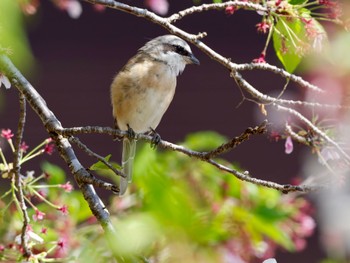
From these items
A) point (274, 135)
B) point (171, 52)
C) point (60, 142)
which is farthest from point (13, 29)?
point (171, 52)

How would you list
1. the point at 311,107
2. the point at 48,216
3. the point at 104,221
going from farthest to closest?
the point at 48,216 < the point at 311,107 < the point at 104,221

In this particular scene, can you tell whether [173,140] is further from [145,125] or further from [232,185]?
[232,185]

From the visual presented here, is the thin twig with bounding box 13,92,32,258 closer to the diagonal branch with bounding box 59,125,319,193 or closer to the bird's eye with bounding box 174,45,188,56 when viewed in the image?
the diagonal branch with bounding box 59,125,319,193

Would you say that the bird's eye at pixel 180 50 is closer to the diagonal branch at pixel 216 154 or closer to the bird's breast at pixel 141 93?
the bird's breast at pixel 141 93

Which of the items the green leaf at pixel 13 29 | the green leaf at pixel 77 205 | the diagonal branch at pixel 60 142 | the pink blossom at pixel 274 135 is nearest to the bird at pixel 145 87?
the green leaf at pixel 77 205

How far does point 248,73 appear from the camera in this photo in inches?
167

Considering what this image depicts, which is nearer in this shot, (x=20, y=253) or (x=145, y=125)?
(x=20, y=253)

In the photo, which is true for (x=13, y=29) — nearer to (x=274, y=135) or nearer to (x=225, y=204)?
(x=274, y=135)

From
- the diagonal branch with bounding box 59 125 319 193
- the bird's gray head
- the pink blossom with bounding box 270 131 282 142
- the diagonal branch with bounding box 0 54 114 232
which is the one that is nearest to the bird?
the bird's gray head

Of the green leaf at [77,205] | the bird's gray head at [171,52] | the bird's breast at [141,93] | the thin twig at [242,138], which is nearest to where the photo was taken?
the thin twig at [242,138]

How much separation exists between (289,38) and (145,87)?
3.67 feet

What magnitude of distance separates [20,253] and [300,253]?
2822 millimetres

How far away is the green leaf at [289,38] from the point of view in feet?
5.57

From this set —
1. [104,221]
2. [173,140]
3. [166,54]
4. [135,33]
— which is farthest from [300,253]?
[104,221]
